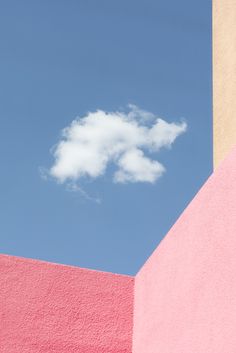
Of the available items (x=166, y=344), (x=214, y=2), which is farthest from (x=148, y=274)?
(x=214, y=2)

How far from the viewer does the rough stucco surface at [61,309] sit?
5492mm

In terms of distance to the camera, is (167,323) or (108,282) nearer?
(167,323)

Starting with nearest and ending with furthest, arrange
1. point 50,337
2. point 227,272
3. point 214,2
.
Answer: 1. point 227,272
2. point 50,337
3. point 214,2

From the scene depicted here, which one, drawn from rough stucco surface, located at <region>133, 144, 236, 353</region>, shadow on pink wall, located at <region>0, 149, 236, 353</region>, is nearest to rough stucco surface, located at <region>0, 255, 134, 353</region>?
shadow on pink wall, located at <region>0, 149, 236, 353</region>

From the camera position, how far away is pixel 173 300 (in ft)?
16.2

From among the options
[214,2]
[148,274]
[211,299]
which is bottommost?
[211,299]

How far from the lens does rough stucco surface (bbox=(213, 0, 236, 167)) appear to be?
248 inches

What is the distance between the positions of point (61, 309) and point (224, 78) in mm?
2725

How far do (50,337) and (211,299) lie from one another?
1788 mm

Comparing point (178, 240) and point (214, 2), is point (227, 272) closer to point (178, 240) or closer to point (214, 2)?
point (178, 240)

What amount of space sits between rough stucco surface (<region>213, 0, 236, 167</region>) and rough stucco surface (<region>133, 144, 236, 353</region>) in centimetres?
143

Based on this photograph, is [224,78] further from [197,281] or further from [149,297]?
[197,281]

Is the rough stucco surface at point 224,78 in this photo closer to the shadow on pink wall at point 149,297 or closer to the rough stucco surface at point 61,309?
the shadow on pink wall at point 149,297

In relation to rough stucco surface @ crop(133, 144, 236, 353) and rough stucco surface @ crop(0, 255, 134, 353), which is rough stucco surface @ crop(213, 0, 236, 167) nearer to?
rough stucco surface @ crop(133, 144, 236, 353)
